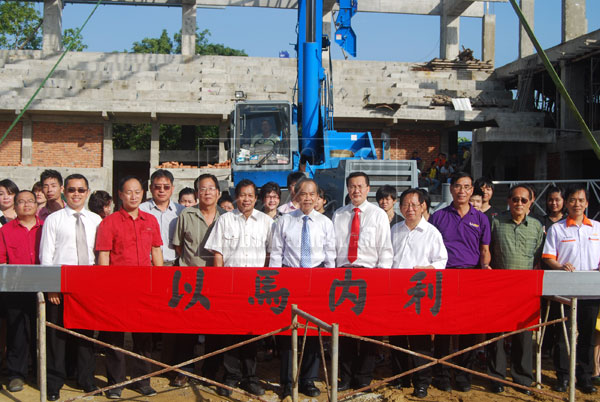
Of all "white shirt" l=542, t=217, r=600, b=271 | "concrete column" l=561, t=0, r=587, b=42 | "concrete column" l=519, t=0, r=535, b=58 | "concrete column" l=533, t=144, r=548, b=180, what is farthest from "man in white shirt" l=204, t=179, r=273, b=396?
"concrete column" l=519, t=0, r=535, b=58

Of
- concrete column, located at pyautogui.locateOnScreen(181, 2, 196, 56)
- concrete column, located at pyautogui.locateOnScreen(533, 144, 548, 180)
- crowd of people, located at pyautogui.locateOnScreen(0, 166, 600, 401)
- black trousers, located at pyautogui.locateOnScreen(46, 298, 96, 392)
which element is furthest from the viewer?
concrete column, located at pyautogui.locateOnScreen(181, 2, 196, 56)

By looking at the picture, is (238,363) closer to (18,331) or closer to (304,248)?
(304,248)

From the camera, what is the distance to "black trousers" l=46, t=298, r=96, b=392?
515cm

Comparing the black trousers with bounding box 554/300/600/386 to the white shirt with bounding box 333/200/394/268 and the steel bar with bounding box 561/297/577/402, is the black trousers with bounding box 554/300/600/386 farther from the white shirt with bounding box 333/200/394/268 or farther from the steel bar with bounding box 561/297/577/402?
the white shirt with bounding box 333/200/394/268

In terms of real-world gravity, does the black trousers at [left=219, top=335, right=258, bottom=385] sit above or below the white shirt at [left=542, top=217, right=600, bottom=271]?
below

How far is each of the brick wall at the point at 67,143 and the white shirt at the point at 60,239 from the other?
55.2 feet

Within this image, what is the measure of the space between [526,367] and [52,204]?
17.3 feet

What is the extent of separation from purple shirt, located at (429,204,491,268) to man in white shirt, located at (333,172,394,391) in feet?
2.41

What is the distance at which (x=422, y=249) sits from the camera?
5.43 m

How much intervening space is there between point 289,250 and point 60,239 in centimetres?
203

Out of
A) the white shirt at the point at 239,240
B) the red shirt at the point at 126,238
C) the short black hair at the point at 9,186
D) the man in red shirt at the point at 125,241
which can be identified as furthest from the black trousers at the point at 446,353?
the short black hair at the point at 9,186

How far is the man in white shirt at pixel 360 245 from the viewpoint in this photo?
5379 mm

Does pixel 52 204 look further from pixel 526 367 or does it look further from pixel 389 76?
pixel 389 76

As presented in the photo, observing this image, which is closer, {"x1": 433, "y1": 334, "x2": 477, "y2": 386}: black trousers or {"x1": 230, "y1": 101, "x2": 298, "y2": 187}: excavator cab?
{"x1": 433, "y1": 334, "x2": 477, "y2": 386}: black trousers
